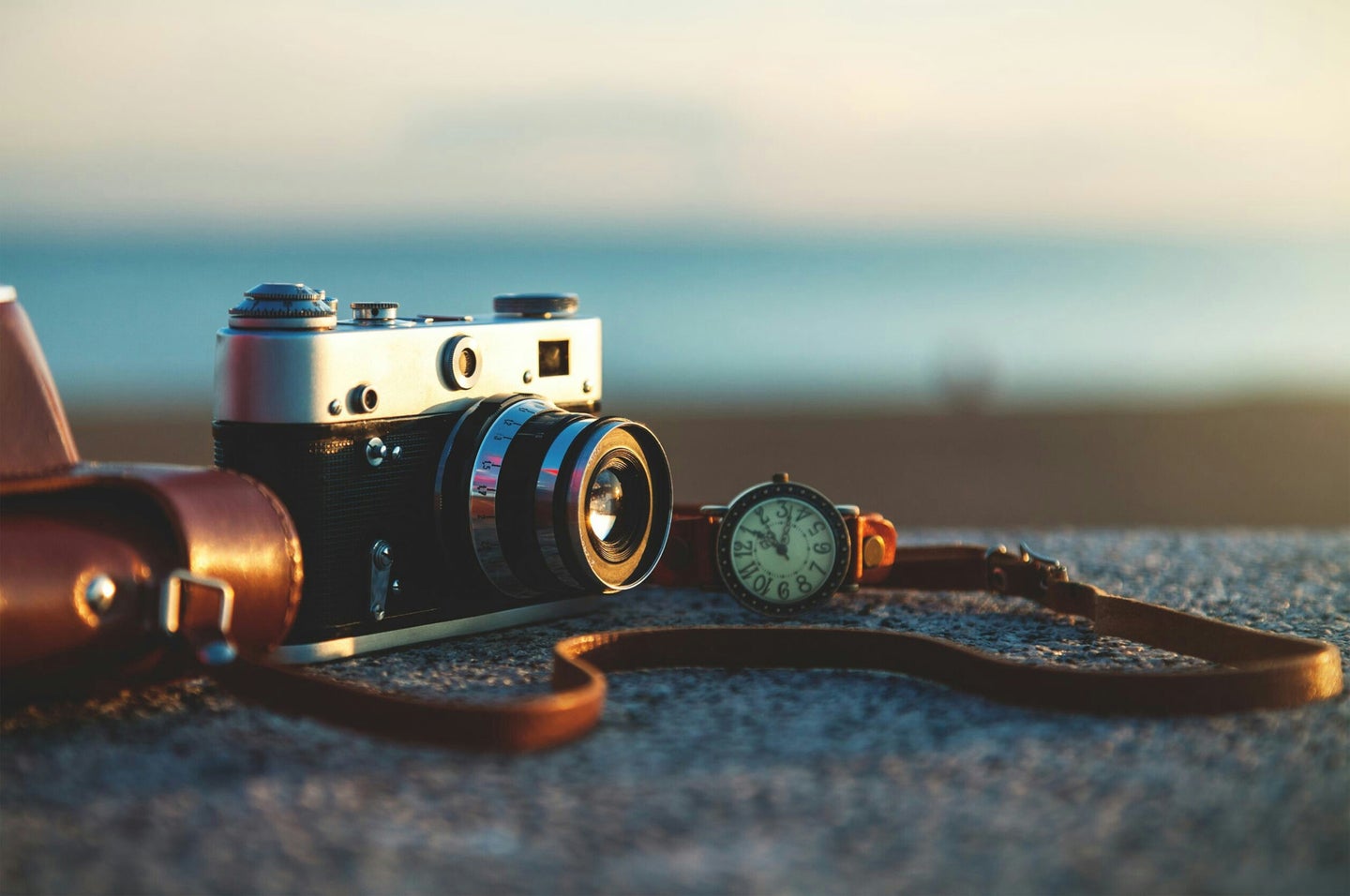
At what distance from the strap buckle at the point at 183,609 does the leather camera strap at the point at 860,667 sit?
37 mm

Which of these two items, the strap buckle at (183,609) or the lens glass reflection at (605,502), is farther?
the lens glass reflection at (605,502)

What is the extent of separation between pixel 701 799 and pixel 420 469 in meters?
0.94

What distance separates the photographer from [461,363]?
228 cm

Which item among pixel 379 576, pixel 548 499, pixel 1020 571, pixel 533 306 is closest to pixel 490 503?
pixel 548 499

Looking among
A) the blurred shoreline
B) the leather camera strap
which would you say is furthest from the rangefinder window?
the blurred shoreline

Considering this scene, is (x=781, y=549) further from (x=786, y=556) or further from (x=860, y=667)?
(x=860, y=667)

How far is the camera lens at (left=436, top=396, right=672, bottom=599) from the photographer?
84.7 inches

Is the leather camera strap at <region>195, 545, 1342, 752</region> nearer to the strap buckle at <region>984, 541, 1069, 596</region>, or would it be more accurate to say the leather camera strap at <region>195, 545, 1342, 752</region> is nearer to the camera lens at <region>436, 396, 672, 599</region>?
the strap buckle at <region>984, 541, 1069, 596</region>

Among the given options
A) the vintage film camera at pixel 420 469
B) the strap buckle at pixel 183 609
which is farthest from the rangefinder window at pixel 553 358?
the strap buckle at pixel 183 609

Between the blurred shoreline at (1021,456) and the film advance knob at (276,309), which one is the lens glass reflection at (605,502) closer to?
the film advance knob at (276,309)

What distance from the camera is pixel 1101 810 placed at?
55.8 inches

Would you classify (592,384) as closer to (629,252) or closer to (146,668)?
(146,668)

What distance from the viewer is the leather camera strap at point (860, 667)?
1623 mm

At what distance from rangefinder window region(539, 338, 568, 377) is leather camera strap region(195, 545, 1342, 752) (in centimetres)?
61
